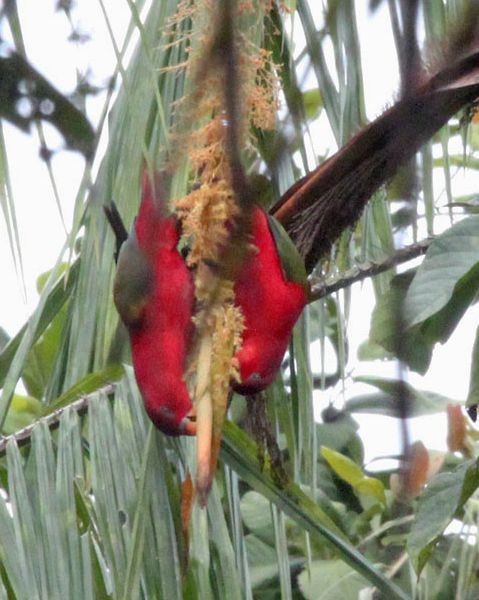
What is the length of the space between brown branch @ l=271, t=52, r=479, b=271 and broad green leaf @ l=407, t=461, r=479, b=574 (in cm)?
23

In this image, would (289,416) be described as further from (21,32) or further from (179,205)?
(21,32)

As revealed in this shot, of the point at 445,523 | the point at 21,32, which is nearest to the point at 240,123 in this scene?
the point at 21,32

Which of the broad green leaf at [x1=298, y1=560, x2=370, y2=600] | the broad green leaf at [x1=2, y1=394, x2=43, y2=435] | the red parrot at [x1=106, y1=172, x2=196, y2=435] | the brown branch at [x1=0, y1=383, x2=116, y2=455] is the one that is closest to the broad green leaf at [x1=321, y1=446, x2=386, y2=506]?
the broad green leaf at [x1=298, y1=560, x2=370, y2=600]

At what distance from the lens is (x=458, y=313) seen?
1.12 meters

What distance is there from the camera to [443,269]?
1.09m

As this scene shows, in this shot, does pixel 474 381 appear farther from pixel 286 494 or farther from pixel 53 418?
A: pixel 53 418

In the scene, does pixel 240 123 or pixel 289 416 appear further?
pixel 289 416

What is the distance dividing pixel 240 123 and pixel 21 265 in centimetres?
54

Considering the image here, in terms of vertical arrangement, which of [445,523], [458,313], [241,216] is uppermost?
[241,216]

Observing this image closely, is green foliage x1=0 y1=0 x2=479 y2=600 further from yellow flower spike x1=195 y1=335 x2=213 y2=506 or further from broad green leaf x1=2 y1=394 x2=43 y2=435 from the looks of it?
broad green leaf x1=2 y1=394 x2=43 y2=435

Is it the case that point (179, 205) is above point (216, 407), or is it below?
above

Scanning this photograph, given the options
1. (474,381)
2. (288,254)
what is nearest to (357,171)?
(288,254)

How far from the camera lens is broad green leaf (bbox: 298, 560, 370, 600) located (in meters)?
1.54

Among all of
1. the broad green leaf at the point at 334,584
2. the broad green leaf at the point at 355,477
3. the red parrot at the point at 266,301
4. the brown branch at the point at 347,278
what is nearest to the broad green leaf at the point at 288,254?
the red parrot at the point at 266,301
